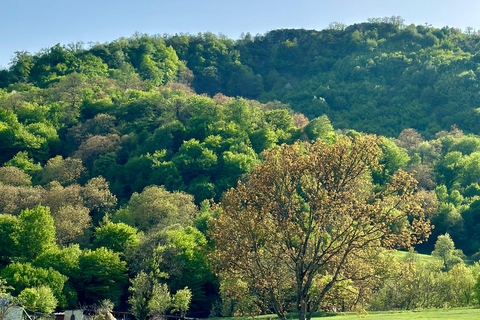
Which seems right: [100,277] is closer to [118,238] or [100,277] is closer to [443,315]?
[118,238]

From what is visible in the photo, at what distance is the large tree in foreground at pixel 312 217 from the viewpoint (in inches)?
1297

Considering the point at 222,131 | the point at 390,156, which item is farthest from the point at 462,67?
the point at 222,131

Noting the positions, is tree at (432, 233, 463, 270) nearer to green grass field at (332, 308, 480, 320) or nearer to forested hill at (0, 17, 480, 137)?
green grass field at (332, 308, 480, 320)

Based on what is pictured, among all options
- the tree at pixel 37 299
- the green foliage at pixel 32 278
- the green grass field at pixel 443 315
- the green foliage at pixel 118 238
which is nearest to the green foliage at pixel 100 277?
the green foliage at pixel 32 278

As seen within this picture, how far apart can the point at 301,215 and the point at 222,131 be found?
3436 inches

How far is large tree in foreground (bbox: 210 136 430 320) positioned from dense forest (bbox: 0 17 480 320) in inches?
24.3

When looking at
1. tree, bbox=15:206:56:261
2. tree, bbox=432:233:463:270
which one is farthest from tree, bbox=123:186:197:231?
tree, bbox=432:233:463:270

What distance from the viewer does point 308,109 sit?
6801 inches

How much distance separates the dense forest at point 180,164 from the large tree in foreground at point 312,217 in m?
0.62

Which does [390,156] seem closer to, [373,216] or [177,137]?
[177,137]

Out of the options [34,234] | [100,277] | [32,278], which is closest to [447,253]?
[100,277]

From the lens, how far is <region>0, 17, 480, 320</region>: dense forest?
6344 centimetres

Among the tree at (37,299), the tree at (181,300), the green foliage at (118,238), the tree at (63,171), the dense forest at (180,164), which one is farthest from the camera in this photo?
the tree at (63,171)

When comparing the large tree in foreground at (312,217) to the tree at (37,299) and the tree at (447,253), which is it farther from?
the tree at (447,253)
